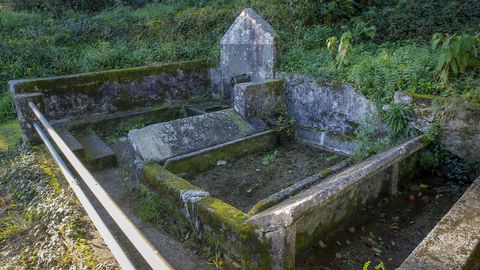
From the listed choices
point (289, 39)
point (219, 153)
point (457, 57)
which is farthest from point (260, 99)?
point (457, 57)

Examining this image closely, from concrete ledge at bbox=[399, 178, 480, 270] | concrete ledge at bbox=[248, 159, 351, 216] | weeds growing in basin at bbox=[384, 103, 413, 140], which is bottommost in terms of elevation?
concrete ledge at bbox=[248, 159, 351, 216]

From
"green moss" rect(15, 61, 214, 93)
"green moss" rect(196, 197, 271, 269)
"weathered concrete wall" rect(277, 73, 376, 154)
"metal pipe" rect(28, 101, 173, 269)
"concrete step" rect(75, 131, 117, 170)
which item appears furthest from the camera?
"green moss" rect(15, 61, 214, 93)

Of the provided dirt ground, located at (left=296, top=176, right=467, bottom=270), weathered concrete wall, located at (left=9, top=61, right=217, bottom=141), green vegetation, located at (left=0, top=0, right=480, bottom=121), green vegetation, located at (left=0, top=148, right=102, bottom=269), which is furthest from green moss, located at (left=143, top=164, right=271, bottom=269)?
Result: weathered concrete wall, located at (left=9, top=61, right=217, bottom=141)

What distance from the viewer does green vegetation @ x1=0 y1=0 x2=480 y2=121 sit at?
498 centimetres

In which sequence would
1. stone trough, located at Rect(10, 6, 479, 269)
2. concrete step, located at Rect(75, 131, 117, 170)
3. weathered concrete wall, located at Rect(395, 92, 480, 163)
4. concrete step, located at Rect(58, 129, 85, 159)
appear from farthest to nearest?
concrete step, located at Rect(75, 131, 117, 170)
concrete step, located at Rect(58, 129, 85, 159)
weathered concrete wall, located at Rect(395, 92, 480, 163)
stone trough, located at Rect(10, 6, 479, 269)

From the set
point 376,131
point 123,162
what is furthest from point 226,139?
point 376,131

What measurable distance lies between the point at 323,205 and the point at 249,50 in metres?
4.18

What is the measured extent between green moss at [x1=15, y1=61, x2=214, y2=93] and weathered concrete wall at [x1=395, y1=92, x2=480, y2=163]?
464cm

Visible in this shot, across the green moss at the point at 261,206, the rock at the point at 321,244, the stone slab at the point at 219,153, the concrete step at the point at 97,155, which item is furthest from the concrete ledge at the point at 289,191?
the concrete step at the point at 97,155

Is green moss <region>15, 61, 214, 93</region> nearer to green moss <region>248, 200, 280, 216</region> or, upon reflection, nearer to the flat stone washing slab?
the flat stone washing slab

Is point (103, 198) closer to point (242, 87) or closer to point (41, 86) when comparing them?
point (242, 87)

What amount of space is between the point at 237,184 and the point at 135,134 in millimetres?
1595

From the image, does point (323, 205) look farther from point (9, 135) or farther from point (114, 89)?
point (9, 135)

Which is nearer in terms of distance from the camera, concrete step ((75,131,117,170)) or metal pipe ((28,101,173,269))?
metal pipe ((28,101,173,269))
